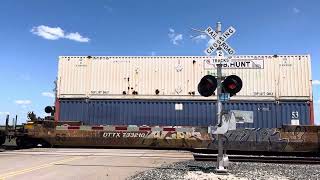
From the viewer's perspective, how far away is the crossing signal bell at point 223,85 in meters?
10.7

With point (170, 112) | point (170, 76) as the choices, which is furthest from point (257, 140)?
point (170, 76)

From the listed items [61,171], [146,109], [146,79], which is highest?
[146,79]

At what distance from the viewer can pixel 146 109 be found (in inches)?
818

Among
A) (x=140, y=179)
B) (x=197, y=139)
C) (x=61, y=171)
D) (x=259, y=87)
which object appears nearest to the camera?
(x=140, y=179)

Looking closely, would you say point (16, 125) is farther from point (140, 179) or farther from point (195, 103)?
point (140, 179)

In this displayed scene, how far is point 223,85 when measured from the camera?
10.9 meters

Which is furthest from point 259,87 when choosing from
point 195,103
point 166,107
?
point 166,107

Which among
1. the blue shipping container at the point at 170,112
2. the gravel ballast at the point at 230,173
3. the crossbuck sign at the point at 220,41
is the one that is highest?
the crossbuck sign at the point at 220,41

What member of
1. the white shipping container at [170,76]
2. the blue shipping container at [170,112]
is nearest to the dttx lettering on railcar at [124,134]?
the blue shipping container at [170,112]

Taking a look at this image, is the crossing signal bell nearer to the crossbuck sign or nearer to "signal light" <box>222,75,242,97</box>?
"signal light" <box>222,75,242,97</box>

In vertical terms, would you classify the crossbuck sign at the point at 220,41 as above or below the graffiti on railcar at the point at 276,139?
above

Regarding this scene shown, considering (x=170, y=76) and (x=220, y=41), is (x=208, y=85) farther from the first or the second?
(x=170, y=76)

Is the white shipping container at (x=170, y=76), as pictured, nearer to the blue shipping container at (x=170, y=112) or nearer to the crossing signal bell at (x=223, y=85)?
the blue shipping container at (x=170, y=112)

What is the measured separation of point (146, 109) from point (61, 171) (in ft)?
33.3
